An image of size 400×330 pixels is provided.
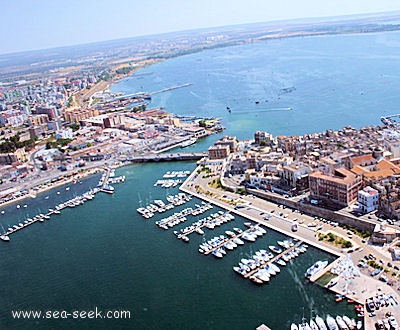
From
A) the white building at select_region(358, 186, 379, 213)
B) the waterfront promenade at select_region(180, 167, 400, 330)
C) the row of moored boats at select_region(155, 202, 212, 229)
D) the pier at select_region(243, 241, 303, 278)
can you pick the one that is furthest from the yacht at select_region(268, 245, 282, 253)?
the row of moored boats at select_region(155, 202, 212, 229)

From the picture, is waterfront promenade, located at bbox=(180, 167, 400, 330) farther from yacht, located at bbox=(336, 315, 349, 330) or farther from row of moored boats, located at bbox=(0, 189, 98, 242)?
row of moored boats, located at bbox=(0, 189, 98, 242)

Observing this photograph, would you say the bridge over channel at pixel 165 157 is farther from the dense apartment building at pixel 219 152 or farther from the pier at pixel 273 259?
the pier at pixel 273 259

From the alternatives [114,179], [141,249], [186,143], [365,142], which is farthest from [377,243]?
[186,143]

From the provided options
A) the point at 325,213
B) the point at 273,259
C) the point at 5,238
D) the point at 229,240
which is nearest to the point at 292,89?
the point at 325,213

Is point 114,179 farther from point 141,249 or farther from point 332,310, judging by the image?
point 332,310

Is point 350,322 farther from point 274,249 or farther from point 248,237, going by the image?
point 248,237

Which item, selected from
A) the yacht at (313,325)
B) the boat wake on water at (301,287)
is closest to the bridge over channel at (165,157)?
the boat wake on water at (301,287)
